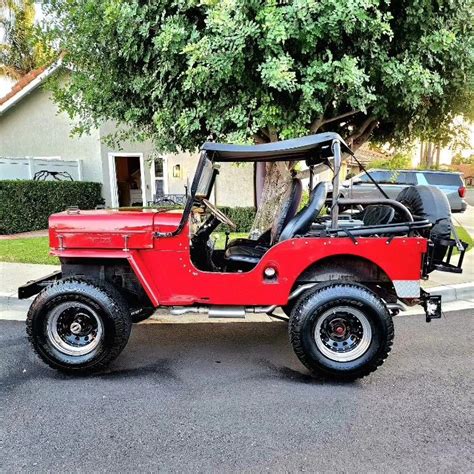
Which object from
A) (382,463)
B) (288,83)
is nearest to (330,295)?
(382,463)

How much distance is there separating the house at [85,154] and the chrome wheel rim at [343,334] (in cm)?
920

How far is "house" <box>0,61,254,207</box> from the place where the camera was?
40.6 feet

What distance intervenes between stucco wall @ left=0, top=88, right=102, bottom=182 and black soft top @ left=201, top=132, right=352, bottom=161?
35.6 ft

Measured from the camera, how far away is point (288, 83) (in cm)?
521

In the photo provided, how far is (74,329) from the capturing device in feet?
11.4

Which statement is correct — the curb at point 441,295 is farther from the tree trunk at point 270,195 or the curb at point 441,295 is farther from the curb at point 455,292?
the tree trunk at point 270,195

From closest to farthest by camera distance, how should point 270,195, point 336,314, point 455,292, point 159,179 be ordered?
1. point 336,314
2. point 455,292
3. point 270,195
4. point 159,179

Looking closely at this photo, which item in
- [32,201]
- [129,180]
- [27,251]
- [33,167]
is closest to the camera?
[27,251]

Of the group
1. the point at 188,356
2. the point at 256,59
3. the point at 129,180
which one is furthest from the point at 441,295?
the point at 129,180

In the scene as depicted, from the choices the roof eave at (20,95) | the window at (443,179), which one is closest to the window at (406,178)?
the window at (443,179)

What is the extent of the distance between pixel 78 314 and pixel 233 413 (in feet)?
5.34

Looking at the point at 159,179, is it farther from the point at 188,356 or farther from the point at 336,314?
the point at 336,314

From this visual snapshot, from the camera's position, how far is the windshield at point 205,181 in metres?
3.50

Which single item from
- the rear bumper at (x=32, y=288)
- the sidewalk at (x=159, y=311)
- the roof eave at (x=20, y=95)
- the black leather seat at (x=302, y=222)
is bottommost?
the sidewalk at (x=159, y=311)
